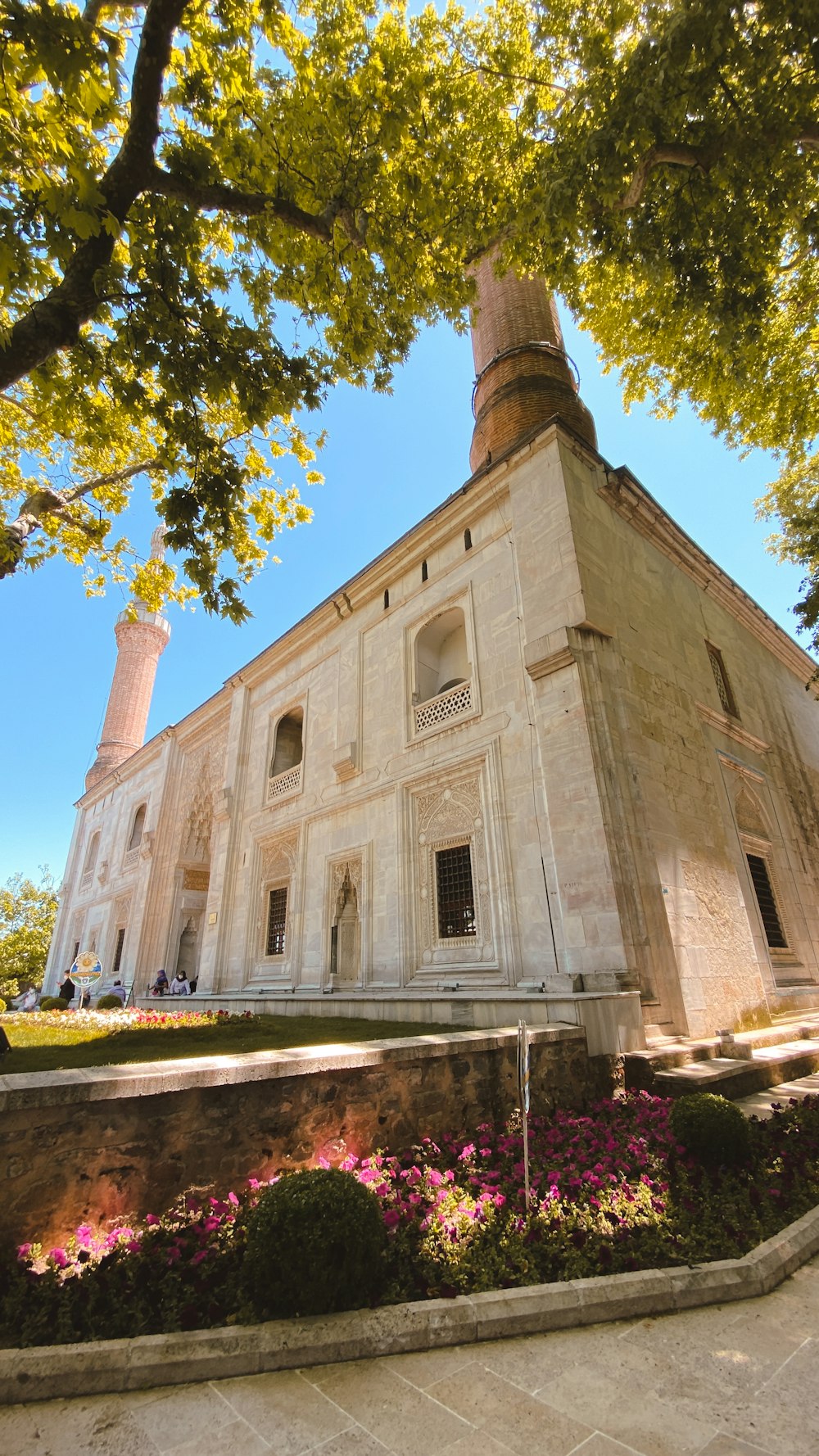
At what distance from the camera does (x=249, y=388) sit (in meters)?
5.86

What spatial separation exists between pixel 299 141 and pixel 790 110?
5.02 m

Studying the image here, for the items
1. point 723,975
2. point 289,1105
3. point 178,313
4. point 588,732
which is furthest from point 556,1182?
point 178,313

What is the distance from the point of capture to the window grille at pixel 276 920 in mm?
14688

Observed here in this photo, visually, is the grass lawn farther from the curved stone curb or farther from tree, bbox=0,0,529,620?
tree, bbox=0,0,529,620

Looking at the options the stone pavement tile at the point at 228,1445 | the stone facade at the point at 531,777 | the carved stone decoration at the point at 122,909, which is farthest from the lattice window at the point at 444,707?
the carved stone decoration at the point at 122,909

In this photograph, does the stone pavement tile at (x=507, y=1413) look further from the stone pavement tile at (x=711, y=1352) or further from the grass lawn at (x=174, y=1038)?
the grass lawn at (x=174, y=1038)

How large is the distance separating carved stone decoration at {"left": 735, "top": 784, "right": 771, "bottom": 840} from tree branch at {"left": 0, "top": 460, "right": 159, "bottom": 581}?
11.4 meters

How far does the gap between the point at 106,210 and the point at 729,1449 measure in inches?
296

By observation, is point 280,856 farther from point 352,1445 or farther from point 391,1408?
point 352,1445

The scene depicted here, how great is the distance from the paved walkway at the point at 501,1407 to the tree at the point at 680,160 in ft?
29.0

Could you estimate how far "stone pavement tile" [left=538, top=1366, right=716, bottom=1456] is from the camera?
2172mm

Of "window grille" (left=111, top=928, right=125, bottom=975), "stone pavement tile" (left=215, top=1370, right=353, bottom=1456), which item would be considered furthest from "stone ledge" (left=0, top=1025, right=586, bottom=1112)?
"window grille" (left=111, top=928, right=125, bottom=975)

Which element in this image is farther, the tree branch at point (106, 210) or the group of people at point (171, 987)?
the group of people at point (171, 987)

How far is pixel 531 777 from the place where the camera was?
30.5 ft
